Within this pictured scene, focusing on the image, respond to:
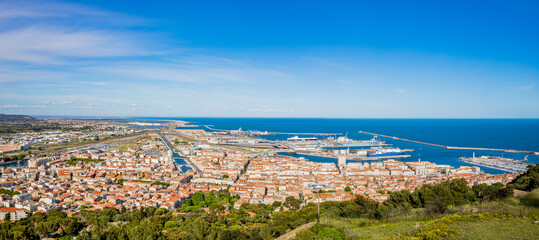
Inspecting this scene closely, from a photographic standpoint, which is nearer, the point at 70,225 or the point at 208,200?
the point at 70,225

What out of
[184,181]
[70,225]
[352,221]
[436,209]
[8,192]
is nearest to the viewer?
[436,209]

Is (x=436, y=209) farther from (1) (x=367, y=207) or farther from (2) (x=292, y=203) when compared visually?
(2) (x=292, y=203)

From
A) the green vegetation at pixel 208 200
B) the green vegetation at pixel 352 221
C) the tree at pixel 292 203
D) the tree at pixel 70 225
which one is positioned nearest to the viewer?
the green vegetation at pixel 352 221

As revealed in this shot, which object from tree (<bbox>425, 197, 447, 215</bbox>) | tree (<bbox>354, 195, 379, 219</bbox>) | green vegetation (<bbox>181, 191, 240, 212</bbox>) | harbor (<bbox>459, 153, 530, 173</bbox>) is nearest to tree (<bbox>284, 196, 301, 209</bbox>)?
green vegetation (<bbox>181, 191, 240, 212</bbox>)

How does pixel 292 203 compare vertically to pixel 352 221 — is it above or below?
below

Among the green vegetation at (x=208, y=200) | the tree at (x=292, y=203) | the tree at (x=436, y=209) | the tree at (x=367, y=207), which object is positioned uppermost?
the tree at (x=436, y=209)

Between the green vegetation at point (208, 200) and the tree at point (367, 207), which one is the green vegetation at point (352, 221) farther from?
the green vegetation at point (208, 200)

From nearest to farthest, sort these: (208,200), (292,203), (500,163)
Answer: (292,203) → (208,200) → (500,163)

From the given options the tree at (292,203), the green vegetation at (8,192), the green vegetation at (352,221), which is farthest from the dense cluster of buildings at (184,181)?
the green vegetation at (352,221)

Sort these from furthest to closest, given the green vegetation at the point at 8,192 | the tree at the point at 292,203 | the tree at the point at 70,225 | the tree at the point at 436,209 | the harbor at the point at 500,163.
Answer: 1. the harbor at the point at 500,163
2. the green vegetation at the point at 8,192
3. the tree at the point at 292,203
4. the tree at the point at 70,225
5. the tree at the point at 436,209

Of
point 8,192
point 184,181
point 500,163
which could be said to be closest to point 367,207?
point 184,181

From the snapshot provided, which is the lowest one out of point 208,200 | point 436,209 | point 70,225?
point 208,200
